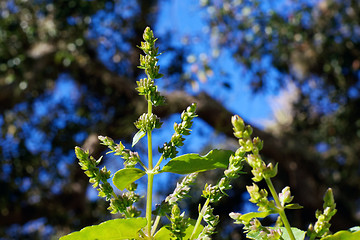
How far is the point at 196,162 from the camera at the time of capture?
22.5 inches

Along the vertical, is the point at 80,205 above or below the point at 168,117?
below

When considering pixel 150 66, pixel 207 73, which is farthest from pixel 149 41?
pixel 207 73

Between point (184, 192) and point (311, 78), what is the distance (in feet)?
19.0

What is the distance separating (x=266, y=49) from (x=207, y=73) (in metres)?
0.74

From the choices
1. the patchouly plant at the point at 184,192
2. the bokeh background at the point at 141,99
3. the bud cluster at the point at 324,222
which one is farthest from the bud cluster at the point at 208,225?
the bokeh background at the point at 141,99

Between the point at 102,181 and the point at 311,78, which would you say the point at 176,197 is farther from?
the point at 311,78

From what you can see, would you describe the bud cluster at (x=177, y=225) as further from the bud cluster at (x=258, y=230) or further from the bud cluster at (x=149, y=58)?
the bud cluster at (x=149, y=58)

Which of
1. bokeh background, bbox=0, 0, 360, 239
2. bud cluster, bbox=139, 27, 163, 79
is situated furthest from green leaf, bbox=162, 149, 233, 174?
bokeh background, bbox=0, 0, 360, 239

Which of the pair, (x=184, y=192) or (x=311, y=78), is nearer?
(x=184, y=192)

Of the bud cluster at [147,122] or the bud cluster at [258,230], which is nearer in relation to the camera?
the bud cluster at [258,230]

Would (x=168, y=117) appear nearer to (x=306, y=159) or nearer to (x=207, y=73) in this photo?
(x=207, y=73)

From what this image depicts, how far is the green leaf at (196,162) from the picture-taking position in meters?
0.57

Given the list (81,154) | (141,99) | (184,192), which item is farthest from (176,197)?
(141,99)

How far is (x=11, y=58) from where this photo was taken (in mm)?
4668
